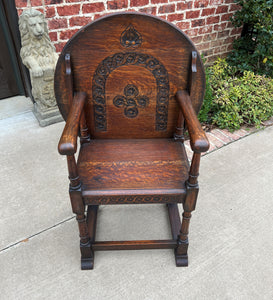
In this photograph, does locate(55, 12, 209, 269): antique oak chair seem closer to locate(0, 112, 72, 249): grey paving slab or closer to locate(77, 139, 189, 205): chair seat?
locate(77, 139, 189, 205): chair seat

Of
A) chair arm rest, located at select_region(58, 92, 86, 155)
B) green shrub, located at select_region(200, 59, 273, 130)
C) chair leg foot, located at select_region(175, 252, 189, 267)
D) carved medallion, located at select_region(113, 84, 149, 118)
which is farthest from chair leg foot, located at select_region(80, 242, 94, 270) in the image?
green shrub, located at select_region(200, 59, 273, 130)

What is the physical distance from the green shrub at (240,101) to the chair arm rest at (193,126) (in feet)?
4.14

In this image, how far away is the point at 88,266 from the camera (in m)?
1.52

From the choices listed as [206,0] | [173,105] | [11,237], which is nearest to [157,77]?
[173,105]

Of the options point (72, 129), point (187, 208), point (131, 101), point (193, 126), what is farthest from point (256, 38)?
point (72, 129)

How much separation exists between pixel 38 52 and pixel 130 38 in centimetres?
135

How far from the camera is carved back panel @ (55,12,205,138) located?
4.31 feet

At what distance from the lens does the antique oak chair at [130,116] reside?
4.25ft

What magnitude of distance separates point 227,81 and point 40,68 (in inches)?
75.1

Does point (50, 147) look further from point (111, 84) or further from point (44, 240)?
point (111, 84)

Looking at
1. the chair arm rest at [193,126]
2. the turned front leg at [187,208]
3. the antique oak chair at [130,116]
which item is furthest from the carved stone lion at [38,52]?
the turned front leg at [187,208]

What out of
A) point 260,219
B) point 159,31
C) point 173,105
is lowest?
point 260,219

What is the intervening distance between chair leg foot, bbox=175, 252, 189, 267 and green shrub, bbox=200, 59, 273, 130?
1490 millimetres

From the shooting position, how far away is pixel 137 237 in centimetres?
172
